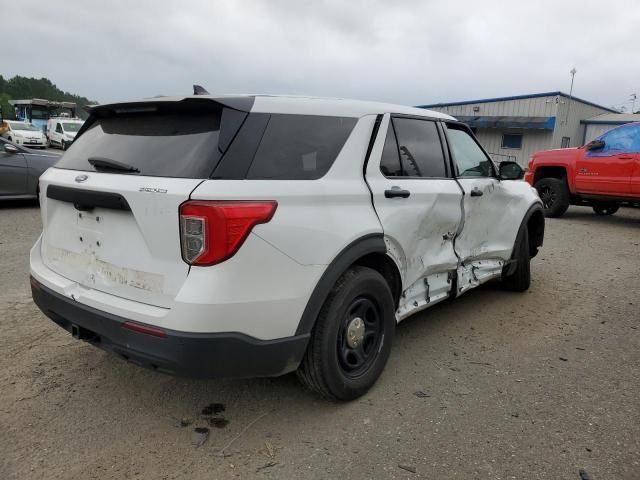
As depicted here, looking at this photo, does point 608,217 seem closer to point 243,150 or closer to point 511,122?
point 243,150

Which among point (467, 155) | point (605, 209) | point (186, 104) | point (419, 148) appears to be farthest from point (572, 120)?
point (186, 104)

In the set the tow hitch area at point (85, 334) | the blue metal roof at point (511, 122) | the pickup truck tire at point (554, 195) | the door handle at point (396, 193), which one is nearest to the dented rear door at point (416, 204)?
the door handle at point (396, 193)

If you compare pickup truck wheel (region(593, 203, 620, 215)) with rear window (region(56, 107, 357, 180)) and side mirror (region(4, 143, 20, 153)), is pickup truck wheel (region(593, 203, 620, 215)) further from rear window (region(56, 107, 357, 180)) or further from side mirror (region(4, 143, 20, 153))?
side mirror (region(4, 143, 20, 153))

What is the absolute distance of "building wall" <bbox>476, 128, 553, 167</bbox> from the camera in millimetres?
26875

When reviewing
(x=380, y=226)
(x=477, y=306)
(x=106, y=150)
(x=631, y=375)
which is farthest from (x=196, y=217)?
(x=477, y=306)

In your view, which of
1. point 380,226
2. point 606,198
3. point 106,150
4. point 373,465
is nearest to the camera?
point 373,465

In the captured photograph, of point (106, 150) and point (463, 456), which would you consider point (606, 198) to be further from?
point (106, 150)

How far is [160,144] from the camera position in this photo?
251 centimetres

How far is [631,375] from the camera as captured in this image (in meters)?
3.41

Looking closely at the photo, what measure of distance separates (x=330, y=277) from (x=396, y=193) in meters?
0.81

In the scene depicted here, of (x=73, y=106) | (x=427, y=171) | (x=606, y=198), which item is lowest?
(x=606, y=198)

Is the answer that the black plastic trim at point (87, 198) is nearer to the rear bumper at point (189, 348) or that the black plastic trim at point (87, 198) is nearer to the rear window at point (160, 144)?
the rear window at point (160, 144)

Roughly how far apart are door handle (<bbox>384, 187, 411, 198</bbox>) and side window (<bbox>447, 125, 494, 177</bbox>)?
992 millimetres

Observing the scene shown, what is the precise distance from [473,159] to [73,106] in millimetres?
39324
